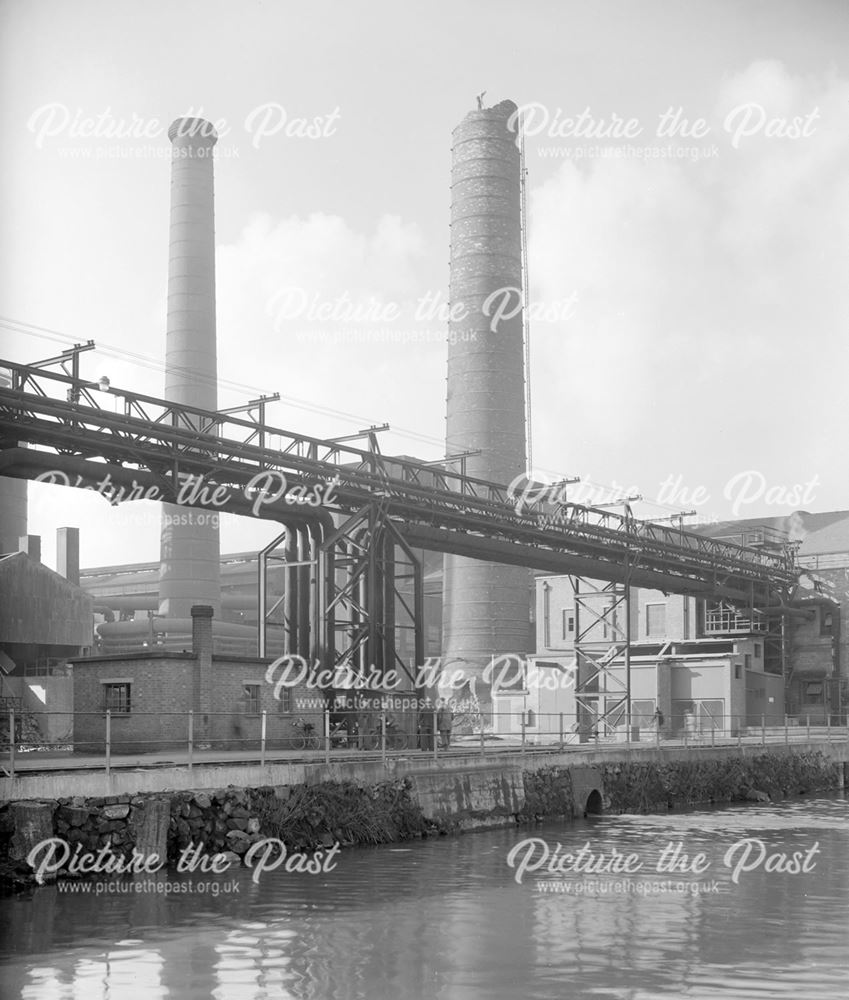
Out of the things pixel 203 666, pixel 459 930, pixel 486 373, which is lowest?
pixel 459 930

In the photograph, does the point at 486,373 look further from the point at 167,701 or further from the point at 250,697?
the point at 167,701

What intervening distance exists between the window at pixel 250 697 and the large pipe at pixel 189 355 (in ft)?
67.4

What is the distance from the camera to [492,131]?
160 feet

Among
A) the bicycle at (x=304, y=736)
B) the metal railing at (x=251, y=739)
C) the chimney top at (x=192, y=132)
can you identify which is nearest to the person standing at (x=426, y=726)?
the metal railing at (x=251, y=739)

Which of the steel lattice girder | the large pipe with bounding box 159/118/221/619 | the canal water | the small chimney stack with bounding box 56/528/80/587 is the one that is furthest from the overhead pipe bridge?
the small chimney stack with bounding box 56/528/80/587

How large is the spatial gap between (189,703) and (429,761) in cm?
498

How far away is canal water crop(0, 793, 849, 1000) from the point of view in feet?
36.4

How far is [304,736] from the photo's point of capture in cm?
2522

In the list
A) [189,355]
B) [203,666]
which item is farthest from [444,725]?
[189,355]

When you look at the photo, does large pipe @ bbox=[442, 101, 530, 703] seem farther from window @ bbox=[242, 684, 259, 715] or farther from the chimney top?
window @ bbox=[242, 684, 259, 715]

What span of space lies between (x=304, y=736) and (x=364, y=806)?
17.7 feet

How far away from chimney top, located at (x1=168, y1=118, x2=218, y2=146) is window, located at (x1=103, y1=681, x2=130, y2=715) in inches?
1142

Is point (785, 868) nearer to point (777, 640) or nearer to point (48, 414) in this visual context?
point (48, 414)

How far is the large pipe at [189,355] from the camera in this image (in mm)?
46281
